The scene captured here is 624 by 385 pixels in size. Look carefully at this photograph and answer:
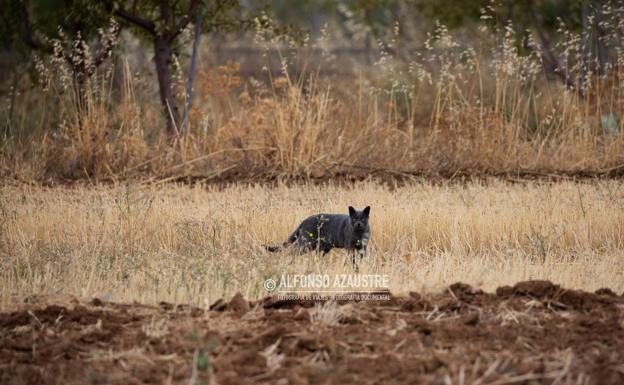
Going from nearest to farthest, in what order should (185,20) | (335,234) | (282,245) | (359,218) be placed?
(359,218) < (335,234) < (282,245) < (185,20)

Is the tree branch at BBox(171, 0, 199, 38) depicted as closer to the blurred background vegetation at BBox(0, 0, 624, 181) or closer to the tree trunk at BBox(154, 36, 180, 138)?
the blurred background vegetation at BBox(0, 0, 624, 181)

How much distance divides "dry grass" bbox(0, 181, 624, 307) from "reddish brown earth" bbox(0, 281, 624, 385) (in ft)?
1.33

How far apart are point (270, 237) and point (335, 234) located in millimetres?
1170

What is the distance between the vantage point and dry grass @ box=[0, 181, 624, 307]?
6.88 m

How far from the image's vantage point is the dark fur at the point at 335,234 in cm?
772

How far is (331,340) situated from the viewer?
5113mm

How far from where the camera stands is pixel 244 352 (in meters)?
4.96

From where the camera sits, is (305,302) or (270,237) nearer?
(305,302)

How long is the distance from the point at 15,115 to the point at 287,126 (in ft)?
18.9

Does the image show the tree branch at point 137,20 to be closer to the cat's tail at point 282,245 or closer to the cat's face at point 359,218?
the cat's tail at point 282,245

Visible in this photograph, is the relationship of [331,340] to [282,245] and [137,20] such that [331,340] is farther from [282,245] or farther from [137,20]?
[137,20]

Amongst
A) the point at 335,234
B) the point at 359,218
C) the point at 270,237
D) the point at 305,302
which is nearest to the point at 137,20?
the point at 270,237

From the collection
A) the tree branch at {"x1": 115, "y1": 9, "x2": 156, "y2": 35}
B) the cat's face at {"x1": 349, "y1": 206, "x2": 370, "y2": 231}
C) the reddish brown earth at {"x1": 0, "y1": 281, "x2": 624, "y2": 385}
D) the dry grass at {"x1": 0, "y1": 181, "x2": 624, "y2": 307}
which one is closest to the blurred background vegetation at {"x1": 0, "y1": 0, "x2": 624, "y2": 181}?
the tree branch at {"x1": 115, "y1": 9, "x2": 156, "y2": 35}

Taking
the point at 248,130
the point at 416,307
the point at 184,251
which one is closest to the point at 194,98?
the point at 248,130
